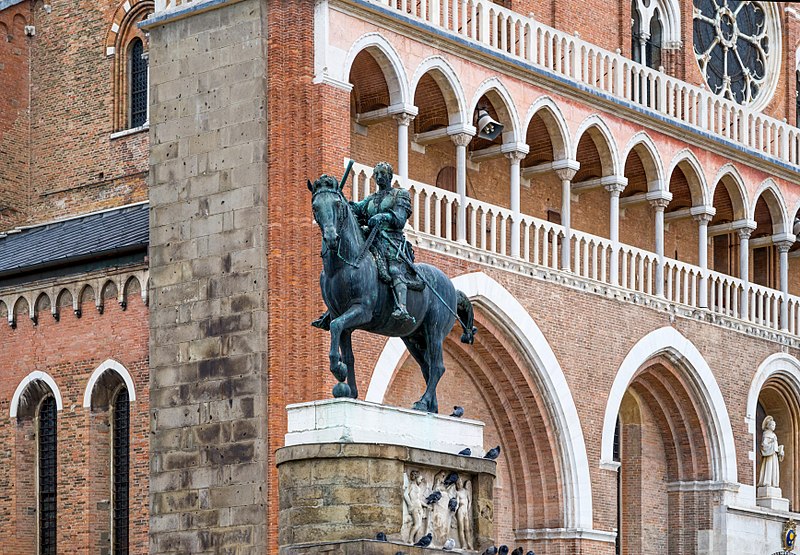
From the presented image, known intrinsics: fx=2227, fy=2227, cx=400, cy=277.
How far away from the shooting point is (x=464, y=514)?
27031 mm

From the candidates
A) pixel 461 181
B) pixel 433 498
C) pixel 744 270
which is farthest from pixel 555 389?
pixel 433 498

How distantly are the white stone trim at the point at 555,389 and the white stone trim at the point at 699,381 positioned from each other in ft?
4.96

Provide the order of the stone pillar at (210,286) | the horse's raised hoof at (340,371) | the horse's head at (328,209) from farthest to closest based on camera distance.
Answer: the stone pillar at (210,286), the horse's raised hoof at (340,371), the horse's head at (328,209)

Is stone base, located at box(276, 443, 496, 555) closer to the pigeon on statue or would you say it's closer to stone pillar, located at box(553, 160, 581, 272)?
the pigeon on statue

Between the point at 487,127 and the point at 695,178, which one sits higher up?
the point at 487,127

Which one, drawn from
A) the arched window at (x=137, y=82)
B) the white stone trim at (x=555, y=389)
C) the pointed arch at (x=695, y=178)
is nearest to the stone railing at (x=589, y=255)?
the white stone trim at (x=555, y=389)

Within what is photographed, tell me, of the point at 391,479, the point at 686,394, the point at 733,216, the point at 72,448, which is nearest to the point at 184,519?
the point at 72,448

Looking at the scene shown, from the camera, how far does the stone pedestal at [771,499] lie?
1633 inches

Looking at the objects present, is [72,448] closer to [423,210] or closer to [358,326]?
[423,210]

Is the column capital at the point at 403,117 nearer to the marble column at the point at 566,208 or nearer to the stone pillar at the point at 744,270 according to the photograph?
the marble column at the point at 566,208

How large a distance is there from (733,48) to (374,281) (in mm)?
20037

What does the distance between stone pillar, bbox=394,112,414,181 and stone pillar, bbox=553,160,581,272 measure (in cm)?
392

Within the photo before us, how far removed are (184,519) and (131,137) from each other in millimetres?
8193

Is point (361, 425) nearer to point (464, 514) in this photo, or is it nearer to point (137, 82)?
point (464, 514)
